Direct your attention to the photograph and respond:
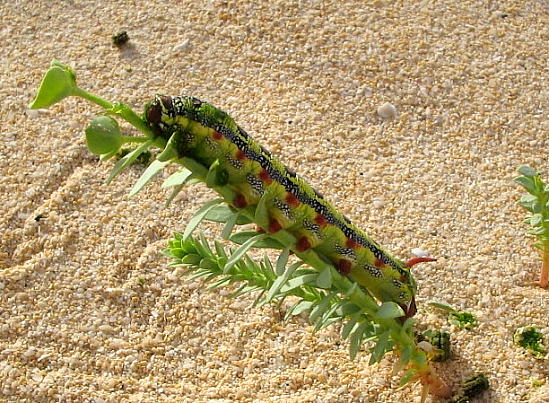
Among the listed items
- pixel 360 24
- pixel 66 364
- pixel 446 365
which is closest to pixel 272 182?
pixel 446 365

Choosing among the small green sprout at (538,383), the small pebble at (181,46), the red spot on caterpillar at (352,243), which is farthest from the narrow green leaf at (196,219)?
the small pebble at (181,46)

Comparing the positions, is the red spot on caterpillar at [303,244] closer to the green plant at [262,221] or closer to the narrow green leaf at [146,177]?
the green plant at [262,221]

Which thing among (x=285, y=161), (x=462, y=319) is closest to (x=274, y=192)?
(x=462, y=319)

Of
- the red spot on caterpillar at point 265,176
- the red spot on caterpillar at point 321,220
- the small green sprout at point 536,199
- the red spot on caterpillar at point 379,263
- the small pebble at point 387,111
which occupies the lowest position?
the red spot on caterpillar at point 379,263

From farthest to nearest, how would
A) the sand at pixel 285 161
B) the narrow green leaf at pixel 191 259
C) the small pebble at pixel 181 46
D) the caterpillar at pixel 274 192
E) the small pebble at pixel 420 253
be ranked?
the small pebble at pixel 181 46 → the small pebble at pixel 420 253 → the sand at pixel 285 161 → the narrow green leaf at pixel 191 259 → the caterpillar at pixel 274 192

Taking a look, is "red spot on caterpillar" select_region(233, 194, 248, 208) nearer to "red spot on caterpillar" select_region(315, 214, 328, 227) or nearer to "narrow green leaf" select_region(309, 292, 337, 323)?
"red spot on caterpillar" select_region(315, 214, 328, 227)

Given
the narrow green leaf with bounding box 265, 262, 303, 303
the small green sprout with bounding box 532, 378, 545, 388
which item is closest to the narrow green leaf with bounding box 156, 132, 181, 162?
the narrow green leaf with bounding box 265, 262, 303, 303
